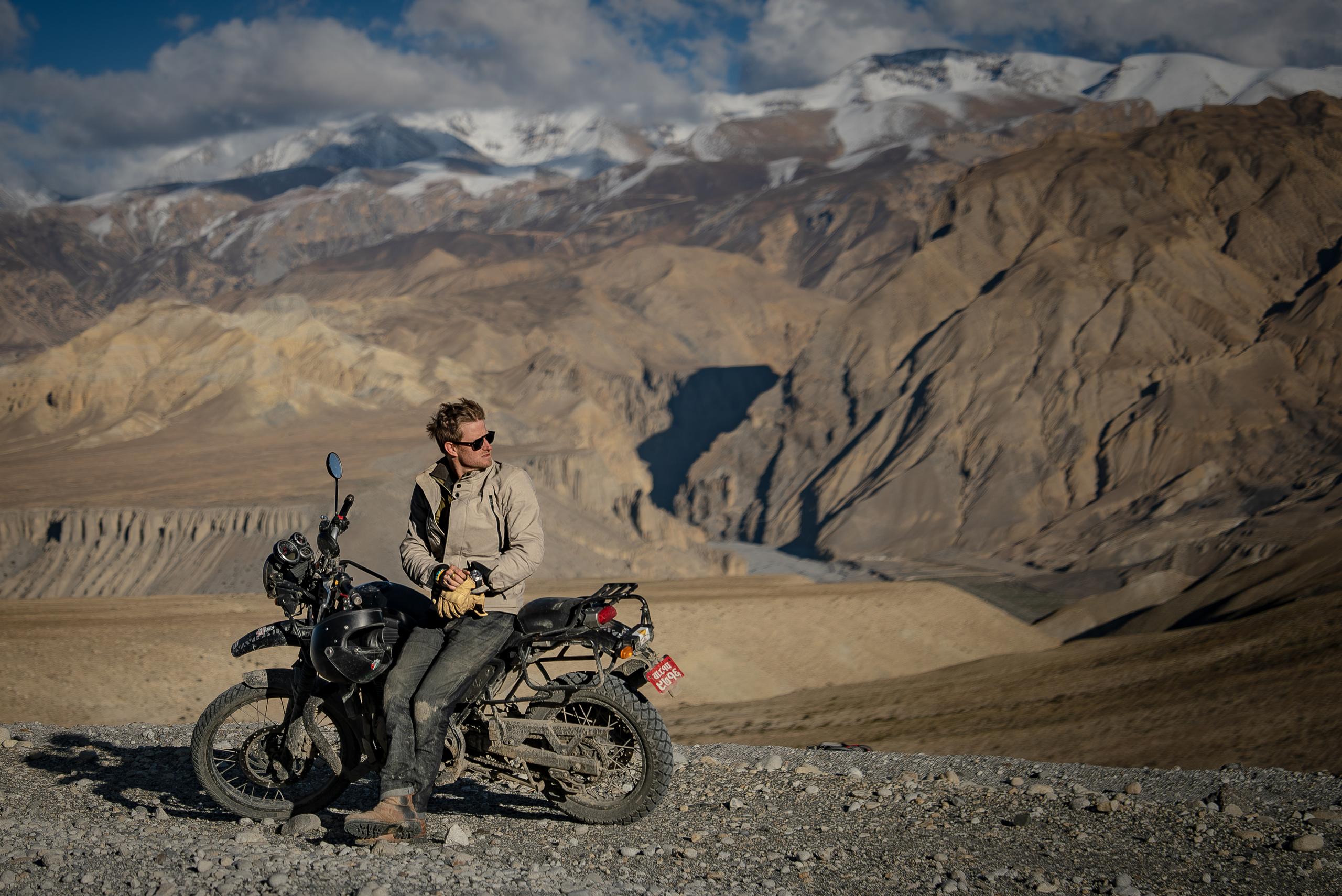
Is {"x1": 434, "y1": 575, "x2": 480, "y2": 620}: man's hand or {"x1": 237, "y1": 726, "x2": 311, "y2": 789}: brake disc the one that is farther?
{"x1": 237, "y1": 726, "x2": 311, "y2": 789}: brake disc

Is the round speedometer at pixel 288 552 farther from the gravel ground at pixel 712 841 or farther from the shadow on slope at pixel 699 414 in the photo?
the shadow on slope at pixel 699 414

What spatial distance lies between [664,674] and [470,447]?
77.5 inches

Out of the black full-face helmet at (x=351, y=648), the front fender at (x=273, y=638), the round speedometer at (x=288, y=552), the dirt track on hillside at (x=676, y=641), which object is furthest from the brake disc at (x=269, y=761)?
the dirt track on hillside at (x=676, y=641)

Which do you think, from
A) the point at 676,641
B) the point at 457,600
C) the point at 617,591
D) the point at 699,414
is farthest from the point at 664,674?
the point at 699,414

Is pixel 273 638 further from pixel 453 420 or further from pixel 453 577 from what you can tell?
pixel 453 420

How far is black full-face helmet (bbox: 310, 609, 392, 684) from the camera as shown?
25.9ft

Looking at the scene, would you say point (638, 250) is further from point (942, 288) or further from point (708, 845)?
point (708, 845)

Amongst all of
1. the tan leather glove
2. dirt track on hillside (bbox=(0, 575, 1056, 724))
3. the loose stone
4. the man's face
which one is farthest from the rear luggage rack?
dirt track on hillside (bbox=(0, 575, 1056, 724))

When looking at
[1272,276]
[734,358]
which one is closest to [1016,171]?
[1272,276]

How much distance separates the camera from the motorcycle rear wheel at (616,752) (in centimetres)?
808

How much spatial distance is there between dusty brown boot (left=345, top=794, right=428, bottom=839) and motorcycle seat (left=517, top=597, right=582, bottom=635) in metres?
1.30

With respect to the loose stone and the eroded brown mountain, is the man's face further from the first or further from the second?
the eroded brown mountain

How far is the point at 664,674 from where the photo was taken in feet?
26.4

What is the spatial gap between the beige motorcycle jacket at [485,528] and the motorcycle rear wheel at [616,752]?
771 millimetres
